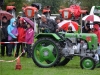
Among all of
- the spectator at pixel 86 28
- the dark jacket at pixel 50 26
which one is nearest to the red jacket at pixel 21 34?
the dark jacket at pixel 50 26

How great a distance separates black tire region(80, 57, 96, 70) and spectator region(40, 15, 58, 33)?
3.03 m

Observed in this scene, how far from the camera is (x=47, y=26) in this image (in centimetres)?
1770

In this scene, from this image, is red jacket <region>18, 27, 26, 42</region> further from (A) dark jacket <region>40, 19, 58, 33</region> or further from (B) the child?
(A) dark jacket <region>40, 19, 58, 33</region>

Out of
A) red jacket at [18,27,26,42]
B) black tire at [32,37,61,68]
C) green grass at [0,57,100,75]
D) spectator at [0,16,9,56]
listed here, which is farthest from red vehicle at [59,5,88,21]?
black tire at [32,37,61,68]

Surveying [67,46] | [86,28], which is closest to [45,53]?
[67,46]

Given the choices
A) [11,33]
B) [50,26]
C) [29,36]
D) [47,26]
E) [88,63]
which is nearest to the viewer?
[88,63]

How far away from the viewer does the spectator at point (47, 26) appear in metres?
17.5

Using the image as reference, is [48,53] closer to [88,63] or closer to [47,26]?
[88,63]

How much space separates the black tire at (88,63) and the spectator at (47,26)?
303cm

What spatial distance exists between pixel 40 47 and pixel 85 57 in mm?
1708

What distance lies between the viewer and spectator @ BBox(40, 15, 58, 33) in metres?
17.5

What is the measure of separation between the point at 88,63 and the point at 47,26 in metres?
3.50

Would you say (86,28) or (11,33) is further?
(86,28)

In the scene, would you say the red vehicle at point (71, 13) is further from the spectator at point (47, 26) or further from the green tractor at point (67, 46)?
the green tractor at point (67, 46)
